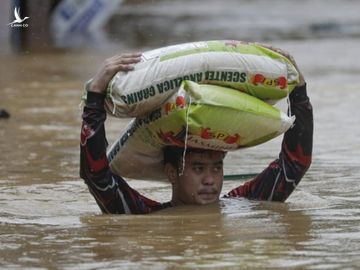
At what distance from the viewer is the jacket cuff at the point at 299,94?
19.8 feet

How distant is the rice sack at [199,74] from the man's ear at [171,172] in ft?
1.07

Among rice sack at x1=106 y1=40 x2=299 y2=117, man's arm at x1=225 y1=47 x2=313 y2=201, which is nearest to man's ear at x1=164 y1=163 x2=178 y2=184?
rice sack at x1=106 y1=40 x2=299 y2=117

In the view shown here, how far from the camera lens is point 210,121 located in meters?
5.60

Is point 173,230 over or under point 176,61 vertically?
under

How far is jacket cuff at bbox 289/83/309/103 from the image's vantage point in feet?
19.8

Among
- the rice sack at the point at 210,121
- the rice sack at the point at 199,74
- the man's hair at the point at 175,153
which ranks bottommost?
the man's hair at the point at 175,153

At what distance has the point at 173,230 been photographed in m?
5.38

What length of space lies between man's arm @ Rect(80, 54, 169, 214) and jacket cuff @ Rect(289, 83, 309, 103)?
821 mm

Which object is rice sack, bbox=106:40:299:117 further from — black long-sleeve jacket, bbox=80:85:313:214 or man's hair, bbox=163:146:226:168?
man's hair, bbox=163:146:226:168

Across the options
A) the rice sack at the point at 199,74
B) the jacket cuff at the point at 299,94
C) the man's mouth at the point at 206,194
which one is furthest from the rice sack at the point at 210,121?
the jacket cuff at the point at 299,94

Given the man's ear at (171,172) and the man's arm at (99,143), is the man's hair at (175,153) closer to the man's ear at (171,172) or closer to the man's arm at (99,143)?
the man's ear at (171,172)

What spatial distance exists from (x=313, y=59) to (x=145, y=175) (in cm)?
1081

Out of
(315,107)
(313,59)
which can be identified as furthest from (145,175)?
(313,59)

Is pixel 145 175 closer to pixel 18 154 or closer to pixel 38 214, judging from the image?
pixel 38 214
